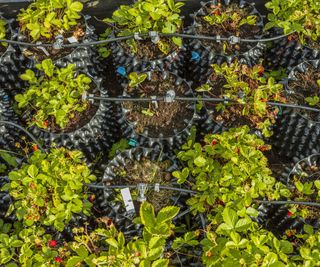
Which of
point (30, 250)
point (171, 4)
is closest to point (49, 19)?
point (171, 4)

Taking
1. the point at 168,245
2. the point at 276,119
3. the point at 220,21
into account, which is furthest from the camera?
the point at 220,21

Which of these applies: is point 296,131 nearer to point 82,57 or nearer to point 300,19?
point 300,19

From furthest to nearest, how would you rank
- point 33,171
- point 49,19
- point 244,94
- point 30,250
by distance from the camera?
1. point 49,19
2. point 244,94
3. point 33,171
4. point 30,250

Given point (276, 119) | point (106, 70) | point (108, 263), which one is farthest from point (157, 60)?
point (108, 263)

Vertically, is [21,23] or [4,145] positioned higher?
[21,23]

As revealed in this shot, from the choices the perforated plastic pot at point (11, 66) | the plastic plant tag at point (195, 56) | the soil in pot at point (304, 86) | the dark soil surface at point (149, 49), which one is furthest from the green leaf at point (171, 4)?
the perforated plastic pot at point (11, 66)

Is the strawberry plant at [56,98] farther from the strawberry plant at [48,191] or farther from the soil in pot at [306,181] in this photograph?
the soil in pot at [306,181]

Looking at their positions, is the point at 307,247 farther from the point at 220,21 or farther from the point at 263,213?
the point at 220,21
